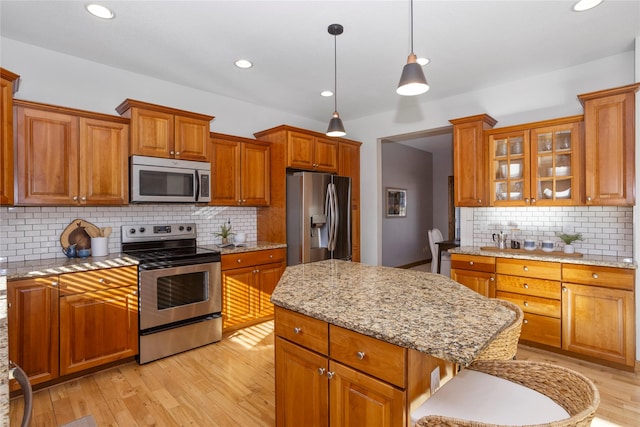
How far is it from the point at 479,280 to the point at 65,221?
4.01m

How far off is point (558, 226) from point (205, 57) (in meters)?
3.89

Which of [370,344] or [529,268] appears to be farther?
[529,268]

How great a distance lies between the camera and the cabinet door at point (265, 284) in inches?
148

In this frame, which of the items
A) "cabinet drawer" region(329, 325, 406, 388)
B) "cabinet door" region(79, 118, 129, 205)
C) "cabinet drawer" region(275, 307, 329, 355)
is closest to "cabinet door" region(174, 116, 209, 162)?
"cabinet door" region(79, 118, 129, 205)

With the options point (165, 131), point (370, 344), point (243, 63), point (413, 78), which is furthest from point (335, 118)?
point (370, 344)

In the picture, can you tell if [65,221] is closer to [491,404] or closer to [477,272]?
[491,404]

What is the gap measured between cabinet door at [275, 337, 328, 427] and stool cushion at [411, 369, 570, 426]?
0.47m

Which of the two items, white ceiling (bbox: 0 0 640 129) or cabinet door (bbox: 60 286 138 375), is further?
cabinet door (bbox: 60 286 138 375)

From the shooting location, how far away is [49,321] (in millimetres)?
2410

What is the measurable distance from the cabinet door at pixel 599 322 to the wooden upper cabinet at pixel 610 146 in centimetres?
78

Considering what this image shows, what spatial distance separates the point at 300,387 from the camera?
1.59 m

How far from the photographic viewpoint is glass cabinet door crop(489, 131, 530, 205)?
132 inches

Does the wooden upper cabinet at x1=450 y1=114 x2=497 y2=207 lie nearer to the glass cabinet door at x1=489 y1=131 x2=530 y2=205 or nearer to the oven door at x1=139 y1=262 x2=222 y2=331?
the glass cabinet door at x1=489 y1=131 x2=530 y2=205

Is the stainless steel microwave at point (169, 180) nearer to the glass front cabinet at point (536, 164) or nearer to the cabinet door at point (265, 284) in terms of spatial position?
the cabinet door at point (265, 284)
